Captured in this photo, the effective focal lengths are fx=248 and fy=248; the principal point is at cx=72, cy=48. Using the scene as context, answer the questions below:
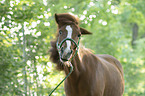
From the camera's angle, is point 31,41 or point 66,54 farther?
point 31,41

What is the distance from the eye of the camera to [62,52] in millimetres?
3746

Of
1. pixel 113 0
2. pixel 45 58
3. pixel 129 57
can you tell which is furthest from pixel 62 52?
pixel 129 57

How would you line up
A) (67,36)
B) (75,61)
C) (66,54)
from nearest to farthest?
1. (66,54)
2. (67,36)
3. (75,61)

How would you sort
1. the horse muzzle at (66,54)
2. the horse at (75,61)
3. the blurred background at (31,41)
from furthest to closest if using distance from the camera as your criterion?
1. the blurred background at (31,41)
2. the horse at (75,61)
3. the horse muzzle at (66,54)

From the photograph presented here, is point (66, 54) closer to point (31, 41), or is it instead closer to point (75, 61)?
point (75, 61)

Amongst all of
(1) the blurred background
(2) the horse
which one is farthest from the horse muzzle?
(1) the blurred background

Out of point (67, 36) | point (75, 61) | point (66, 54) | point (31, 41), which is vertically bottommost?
point (31, 41)

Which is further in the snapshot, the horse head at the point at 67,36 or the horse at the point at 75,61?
the horse at the point at 75,61

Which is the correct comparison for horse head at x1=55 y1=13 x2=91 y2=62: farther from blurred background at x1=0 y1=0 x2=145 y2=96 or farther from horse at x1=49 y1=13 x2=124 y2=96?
blurred background at x1=0 y1=0 x2=145 y2=96

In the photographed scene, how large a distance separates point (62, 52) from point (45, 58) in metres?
3.33

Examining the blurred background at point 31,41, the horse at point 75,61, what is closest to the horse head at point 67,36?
the horse at point 75,61

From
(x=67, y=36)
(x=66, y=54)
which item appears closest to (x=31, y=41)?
(x=67, y=36)

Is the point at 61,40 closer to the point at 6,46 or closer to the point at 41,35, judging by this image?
the point at 6,46

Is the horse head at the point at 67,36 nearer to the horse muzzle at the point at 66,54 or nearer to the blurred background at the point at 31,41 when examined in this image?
the horse muzzle at the point at 66,54
